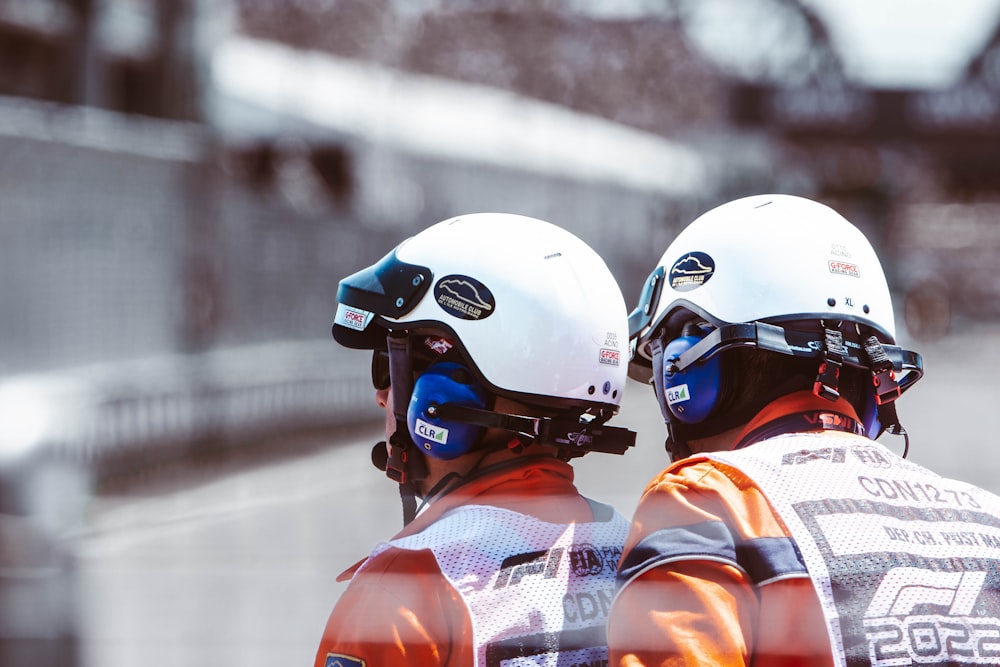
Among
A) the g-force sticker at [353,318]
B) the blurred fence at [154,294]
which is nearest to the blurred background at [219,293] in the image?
the blurred fence at [154,294]

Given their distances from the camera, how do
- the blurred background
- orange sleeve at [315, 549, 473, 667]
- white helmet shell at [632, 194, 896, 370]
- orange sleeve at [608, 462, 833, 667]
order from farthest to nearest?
the blurred background
white helmet shell at [632, 194, 896, 370]
orange sleeve at [315, 549, 473, 667]
orange sleeve at [608, 462, 833, 667]

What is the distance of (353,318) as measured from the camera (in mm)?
2227

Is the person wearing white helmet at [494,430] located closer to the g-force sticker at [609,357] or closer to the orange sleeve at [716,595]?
the g-force sticker at [609,357]

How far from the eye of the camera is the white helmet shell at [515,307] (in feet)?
7.01

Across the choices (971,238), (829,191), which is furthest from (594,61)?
(971,238)

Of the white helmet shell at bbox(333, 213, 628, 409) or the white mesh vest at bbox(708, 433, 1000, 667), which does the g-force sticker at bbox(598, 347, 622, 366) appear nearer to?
the white helmet shell at bbox(333, 213, 628, 409)

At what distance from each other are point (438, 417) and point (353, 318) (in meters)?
0.25

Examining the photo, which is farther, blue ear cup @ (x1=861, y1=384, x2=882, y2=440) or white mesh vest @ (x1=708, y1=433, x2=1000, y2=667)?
blue ear cup @ (x1=861, y1=384, x2=882, y2=440)

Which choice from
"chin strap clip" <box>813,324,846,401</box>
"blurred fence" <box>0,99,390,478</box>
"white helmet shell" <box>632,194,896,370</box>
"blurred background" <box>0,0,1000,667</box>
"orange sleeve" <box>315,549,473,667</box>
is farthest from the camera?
"blurred fence" <box>0,99,390,478</box>

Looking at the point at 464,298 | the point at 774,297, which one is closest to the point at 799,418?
the point at 774,297

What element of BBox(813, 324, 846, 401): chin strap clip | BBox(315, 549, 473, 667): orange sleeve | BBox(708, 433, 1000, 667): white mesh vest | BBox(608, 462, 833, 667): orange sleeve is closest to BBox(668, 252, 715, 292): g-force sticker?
BBox(813, 324, 846, 401): chin strap clip

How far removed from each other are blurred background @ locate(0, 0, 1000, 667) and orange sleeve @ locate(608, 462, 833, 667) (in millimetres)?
2133

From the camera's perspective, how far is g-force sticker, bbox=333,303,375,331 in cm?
221

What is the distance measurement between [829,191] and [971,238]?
142ft
